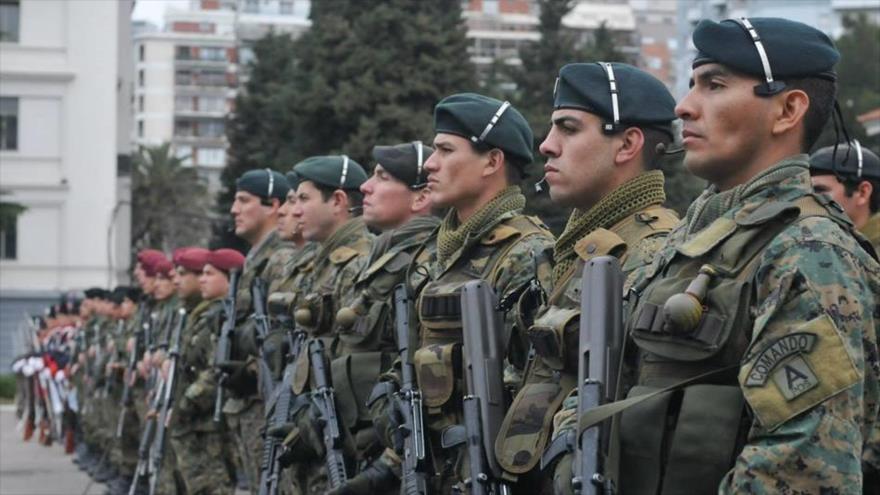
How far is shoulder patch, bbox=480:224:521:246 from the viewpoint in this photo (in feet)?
22.3

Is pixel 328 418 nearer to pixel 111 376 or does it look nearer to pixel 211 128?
pixel 111 376

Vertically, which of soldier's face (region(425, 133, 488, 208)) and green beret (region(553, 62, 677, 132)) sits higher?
green beret (region(553, 62, 677, 132))

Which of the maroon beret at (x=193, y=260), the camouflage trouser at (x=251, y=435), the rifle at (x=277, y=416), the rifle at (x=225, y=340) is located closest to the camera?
the rifle at (x=277, y=416)

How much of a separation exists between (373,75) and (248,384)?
102 ft

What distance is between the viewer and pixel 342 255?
31.1ft

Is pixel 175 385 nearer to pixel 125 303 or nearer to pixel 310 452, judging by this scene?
pixel 310 452

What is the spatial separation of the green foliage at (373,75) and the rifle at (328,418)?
3027cm

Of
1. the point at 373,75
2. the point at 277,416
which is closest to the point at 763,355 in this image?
the point at 277,416

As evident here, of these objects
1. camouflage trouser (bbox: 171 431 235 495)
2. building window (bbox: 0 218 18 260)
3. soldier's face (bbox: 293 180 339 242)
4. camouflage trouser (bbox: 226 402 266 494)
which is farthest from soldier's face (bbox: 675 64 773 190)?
building window (bbox: 0 218 18 260)

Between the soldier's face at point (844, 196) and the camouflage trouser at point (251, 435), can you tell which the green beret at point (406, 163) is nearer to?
the soldier's face at point (844, 196)

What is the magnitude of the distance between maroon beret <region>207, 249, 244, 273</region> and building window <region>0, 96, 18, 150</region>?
39.2 metres

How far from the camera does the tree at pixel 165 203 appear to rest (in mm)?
69000

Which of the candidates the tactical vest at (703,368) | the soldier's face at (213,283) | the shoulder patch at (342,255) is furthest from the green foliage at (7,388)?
the tactical vest at (703,368)

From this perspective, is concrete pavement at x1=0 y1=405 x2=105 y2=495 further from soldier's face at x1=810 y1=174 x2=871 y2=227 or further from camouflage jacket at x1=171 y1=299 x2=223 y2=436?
soldier's face at x1=810 y1=174 x2=871 y2=227
